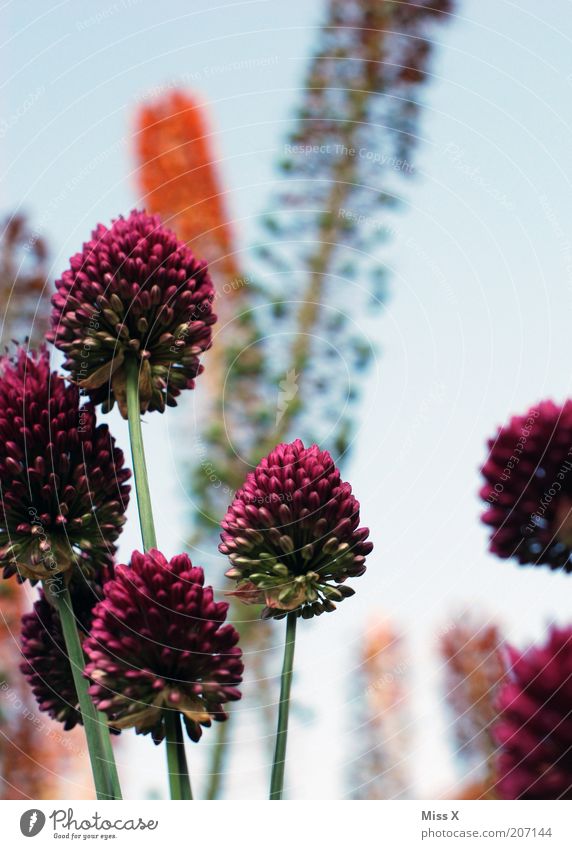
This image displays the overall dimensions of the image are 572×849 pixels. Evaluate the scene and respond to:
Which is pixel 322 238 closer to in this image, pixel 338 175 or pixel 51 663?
pixel 338 175

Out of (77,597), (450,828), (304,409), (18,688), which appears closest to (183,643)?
(77,597)

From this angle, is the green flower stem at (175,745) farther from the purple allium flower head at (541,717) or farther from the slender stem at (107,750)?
the purple allium flower head at (541,717)

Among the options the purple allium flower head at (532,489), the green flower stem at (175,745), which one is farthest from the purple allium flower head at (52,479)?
the purple allium flower head at (532,489)

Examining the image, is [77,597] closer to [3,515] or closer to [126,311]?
[3,515]

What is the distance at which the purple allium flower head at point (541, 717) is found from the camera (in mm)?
465

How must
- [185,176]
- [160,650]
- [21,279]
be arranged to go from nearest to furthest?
[160,650] < [21,279] < [185,176]

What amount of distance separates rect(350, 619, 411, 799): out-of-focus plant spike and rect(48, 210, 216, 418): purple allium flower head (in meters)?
0.56

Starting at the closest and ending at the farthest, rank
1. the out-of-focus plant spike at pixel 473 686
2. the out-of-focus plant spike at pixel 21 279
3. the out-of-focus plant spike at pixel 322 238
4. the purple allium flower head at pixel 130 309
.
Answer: the purple allium flower head at pixel 130 309 < the out-of-focus plant spike at pixel 473 686 < the out-of-focus plant spike at pixel 21 279 < the out-of-focus plant spike at pixel 322 238

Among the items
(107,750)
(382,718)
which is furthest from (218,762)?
(107,750)

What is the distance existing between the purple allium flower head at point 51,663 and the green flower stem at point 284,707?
0.61 feet

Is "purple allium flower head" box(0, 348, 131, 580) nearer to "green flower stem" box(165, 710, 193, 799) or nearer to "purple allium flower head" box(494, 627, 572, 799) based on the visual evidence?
"green flower stem" box(165, 710, 193, 799)

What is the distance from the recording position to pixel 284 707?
617mm

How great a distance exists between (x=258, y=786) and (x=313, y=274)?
3.27ft

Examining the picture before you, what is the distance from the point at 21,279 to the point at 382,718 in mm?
802
